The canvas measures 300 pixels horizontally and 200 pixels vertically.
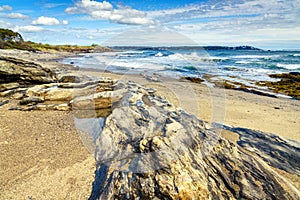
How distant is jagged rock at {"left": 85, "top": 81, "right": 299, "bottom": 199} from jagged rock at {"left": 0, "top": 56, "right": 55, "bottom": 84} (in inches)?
216

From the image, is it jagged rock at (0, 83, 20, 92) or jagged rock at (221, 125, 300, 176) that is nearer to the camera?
jagged rock at (221, 125, 300, 176)

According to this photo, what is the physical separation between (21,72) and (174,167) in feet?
23.4

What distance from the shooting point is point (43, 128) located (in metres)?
4.27

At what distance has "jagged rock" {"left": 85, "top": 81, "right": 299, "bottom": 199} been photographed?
195cm

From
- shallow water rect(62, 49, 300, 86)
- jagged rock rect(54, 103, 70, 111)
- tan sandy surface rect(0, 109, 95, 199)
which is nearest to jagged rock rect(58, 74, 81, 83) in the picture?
jagged rock rect(54, 103, 70, 111)

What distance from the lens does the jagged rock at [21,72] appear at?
6.68 metres

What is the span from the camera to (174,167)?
6.70 ft

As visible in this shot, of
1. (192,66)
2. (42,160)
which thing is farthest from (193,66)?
(42,160)

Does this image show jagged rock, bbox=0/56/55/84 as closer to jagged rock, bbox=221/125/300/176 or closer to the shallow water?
the shallow water

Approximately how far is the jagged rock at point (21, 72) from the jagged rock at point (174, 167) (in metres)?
5.48

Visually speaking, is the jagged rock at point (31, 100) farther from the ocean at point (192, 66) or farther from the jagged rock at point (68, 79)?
the ocean at point (192, 66)

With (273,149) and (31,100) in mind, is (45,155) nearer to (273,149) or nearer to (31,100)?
(31,100)

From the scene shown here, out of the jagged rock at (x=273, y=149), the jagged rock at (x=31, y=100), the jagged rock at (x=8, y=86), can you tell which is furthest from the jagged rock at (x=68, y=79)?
the jagged rock at (x=273, y=149)

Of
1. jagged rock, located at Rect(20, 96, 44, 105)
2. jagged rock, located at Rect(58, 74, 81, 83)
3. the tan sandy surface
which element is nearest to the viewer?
the tan sandy surface
